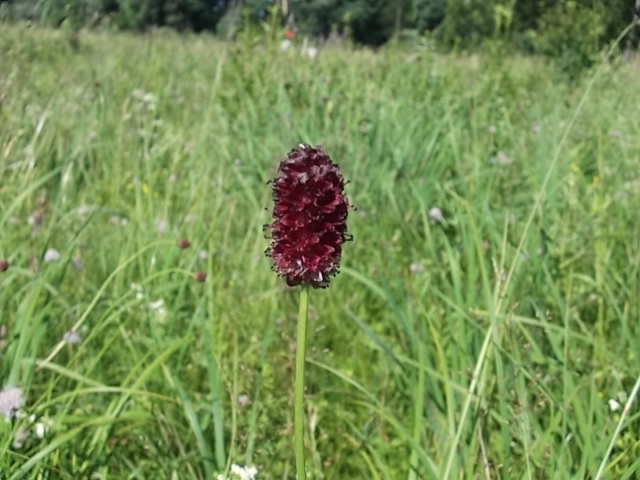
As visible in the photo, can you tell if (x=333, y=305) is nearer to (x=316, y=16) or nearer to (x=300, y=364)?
(x=300, y=364)

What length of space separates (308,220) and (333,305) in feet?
3.94

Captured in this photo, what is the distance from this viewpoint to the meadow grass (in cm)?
111

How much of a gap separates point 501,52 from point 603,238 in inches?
88.5

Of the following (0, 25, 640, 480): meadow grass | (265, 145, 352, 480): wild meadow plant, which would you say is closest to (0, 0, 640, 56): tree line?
(0, 25, 640, 480): meadow grass

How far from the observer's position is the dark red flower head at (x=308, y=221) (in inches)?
25.0

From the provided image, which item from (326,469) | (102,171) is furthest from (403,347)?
(102,171)

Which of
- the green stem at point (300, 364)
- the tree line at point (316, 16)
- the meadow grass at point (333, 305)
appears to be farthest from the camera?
the tree line at point (316, 16)

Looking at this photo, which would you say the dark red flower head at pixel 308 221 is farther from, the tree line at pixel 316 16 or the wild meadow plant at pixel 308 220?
the tree line at pixel 316 16

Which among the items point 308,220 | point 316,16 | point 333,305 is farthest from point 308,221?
point 316,16

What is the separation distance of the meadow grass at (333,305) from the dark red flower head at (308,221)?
401 millimetres

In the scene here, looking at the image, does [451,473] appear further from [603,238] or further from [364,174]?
[364,174]

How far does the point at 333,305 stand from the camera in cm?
183

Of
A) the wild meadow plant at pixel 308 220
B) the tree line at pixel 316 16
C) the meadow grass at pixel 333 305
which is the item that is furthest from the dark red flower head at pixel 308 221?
the tree line at pixel 316 16

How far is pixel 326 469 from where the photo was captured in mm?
1294
